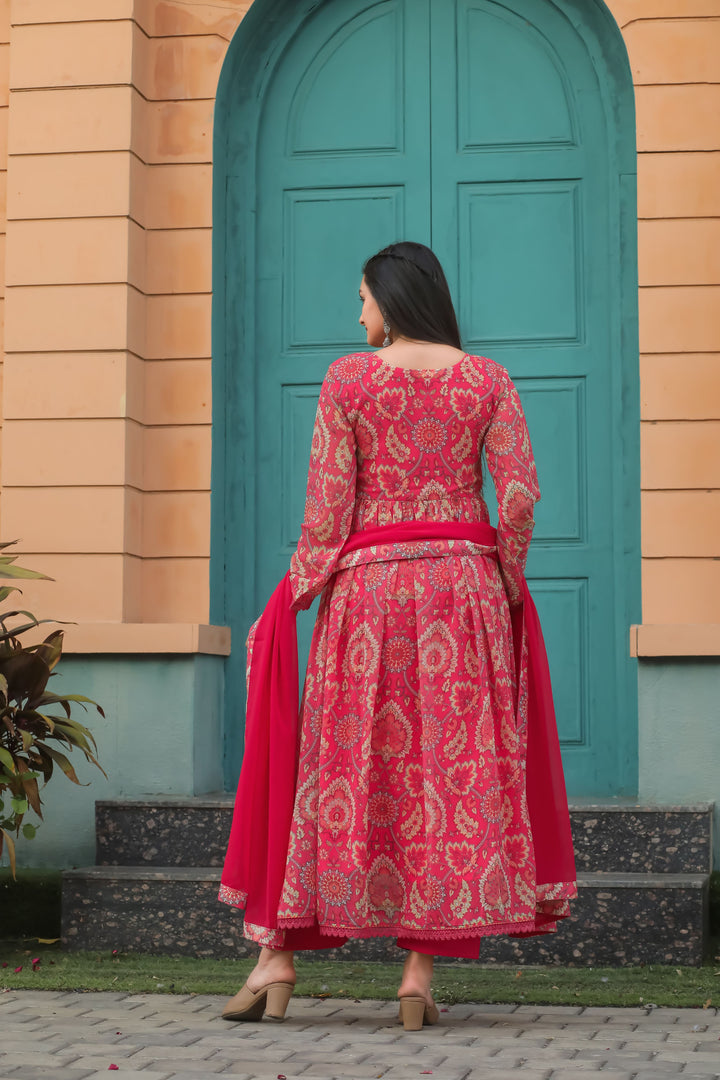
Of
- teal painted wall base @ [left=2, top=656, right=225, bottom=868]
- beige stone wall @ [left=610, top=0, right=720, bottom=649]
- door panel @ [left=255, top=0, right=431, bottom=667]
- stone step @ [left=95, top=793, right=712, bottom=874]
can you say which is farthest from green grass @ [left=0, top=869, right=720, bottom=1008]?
door panel @ [left=255, top=0, right=431, bottom=667]

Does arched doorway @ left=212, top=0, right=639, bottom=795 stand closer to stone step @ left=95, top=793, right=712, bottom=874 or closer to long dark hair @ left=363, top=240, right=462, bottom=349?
stone step @ left=95, top=793, right=712, bottom=874

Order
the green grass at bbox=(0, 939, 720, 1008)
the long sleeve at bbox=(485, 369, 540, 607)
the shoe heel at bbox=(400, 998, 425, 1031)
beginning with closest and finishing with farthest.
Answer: the shoe heel at bbox=(400, 998, 425, 1031) < the long sleeve at bbox=(485, 369, 540, 607) < the green grass at bbox=(0, 939, 720, 1008)

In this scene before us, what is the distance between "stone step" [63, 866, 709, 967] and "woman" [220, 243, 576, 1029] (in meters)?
0.57

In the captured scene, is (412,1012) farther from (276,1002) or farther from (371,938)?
(371,938)

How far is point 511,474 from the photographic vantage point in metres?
3.08

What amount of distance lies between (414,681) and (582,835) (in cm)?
120

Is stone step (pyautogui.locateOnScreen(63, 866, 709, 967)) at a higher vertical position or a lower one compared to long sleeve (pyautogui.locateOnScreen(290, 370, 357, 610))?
lower

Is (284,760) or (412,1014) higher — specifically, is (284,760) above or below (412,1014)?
above

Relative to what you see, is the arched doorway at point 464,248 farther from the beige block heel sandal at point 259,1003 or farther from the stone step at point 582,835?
the beige block heel sandal at point 259,1003

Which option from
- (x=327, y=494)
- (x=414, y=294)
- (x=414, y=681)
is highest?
(x=414, y=294)

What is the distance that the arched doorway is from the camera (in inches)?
192

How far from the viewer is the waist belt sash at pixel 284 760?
10.1ft

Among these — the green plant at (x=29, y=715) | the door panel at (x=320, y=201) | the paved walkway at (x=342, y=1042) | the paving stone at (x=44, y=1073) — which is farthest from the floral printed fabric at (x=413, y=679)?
the door panel at (x=320, y=201)

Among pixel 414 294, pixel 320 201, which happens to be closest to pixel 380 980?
pixel 414 294
